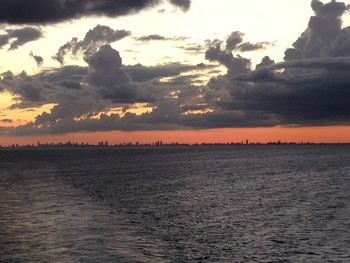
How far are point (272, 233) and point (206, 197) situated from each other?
1544 inches

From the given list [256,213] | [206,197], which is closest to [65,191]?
[206,197]

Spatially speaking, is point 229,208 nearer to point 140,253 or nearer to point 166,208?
point 166,208

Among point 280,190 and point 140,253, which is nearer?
point 140,253

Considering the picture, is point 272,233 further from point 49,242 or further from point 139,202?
point 139,202

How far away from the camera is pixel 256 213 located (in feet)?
223

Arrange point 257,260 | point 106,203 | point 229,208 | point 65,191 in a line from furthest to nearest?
1. point 65,191
2. point 106,203
3. point 229,208
4. point 257,260

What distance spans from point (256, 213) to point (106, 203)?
27.6 m

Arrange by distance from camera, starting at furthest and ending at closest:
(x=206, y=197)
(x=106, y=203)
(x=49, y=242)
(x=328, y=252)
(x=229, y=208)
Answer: (x=206, y=197) → (x=106, y=203) → (x=229, y=208) → (x=49, y=242) → (x=328, y=252)

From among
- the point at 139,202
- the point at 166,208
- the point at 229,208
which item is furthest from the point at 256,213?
the point at 139,202

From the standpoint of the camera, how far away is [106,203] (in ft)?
266

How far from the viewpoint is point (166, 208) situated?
246ft

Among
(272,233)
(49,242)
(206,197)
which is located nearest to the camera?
(49,242)

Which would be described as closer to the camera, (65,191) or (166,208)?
(166,208)

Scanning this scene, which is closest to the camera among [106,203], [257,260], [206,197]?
[257,260]
